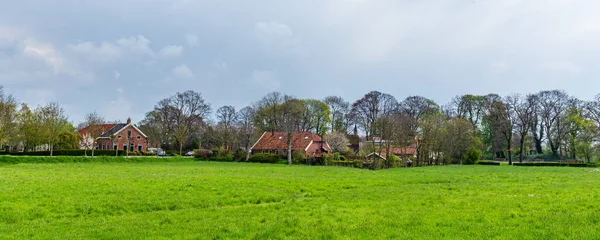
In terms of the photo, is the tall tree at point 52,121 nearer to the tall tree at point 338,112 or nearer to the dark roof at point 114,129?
the dark roof at point 114,129

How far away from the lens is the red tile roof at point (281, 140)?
2494 inches

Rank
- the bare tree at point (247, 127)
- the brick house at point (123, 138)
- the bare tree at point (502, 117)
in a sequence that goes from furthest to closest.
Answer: the brick house at point (123, 138)
the bare tree at point (502, 117)
the bare tree at point (247, 127)

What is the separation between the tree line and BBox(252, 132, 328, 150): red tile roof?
1.57 meters

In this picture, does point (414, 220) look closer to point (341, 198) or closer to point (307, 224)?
point (307, 224)

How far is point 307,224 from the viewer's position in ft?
32.0

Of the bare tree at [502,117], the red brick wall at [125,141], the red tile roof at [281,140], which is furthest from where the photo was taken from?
the red brick wall at [125,141]

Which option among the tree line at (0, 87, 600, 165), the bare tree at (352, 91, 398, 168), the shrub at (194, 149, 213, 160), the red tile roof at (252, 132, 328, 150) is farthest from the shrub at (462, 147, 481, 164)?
the shrub at (194, 149, 213, 160)

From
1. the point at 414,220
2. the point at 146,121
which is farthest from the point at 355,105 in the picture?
the point at 414,220

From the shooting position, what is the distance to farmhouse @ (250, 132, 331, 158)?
63406 millimetres

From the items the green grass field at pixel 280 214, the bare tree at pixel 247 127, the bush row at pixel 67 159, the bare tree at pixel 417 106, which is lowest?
the green grass field at pixel 280 214

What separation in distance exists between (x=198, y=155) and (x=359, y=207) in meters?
50.1

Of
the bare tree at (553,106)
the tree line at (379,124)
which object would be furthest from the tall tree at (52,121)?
the bare tree at (553,106)

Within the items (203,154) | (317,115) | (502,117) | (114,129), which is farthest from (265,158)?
(114,129)

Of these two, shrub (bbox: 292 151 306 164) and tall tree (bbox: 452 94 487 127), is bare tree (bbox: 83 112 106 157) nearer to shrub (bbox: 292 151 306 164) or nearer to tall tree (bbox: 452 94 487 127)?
shrub (bbox: 292 151 306 164)
